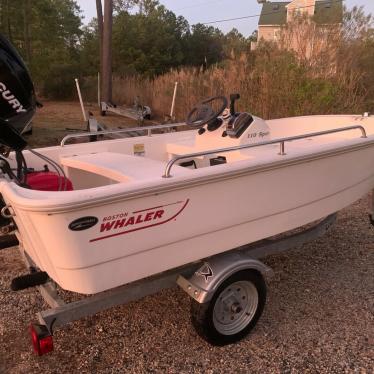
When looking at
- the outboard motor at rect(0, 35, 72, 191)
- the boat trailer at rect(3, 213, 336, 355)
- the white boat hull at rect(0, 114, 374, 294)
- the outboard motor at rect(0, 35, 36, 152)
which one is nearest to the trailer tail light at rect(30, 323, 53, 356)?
the boat trailer at rect(3, 213, 336, 355)

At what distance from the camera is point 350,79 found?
7.41m

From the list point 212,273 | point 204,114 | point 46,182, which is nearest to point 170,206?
point 212,273

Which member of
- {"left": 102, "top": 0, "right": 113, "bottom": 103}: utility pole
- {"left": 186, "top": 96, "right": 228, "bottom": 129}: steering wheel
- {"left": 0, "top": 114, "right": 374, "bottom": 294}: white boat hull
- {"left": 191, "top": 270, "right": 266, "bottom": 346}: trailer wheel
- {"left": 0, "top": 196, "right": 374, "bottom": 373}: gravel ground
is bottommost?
{"left": 0, "top": 196, "right": 374, "bottom": 373}: gravel ground

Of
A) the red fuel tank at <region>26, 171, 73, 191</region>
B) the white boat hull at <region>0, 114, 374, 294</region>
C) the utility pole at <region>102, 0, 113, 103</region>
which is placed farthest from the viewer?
the utility pole at <region>102, 0, 113, 103</region>

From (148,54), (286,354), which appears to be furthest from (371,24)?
(148,54)

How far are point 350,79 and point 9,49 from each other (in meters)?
6.38

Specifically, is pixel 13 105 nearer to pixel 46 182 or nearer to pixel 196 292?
pixel 46 182

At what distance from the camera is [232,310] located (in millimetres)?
2756

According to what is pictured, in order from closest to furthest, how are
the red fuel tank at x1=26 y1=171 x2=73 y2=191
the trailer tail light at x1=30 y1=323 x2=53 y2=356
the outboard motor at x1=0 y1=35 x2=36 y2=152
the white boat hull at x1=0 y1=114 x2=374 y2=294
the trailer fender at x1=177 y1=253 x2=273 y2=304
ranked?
the white boat hull at x1=0 y1=114 x2=374 y2=294 < the trailer tail light at x1=30 y1=323 x2=53 y2=356 < the outboard motor at x1=0 y1=35 x2=36 y2=152 < the trailer fender at x1=177 y1=253 x2=273 y2=304 < the red fuel tank at x1=26 y1=171 x2=73 y2=191

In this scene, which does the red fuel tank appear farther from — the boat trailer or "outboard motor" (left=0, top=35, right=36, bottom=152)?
the boat trailer

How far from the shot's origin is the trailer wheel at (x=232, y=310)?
2586mm

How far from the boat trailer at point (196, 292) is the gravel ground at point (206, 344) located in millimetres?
190

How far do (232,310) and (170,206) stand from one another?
919 mm

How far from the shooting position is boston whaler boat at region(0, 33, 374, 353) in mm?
2076
